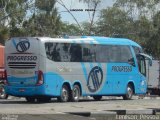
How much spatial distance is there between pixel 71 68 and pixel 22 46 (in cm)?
292

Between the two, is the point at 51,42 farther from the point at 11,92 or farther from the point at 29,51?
the point at 11,92

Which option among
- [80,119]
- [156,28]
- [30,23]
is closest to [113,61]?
[80,119]

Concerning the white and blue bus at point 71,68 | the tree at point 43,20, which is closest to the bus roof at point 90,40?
the white and blue bus at point 71,68

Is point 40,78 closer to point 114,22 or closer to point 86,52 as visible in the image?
point 86,52

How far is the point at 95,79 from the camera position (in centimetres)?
3091

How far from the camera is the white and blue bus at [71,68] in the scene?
90.7 ft

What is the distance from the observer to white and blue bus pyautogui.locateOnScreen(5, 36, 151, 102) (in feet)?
90.7

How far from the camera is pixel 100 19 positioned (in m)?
77.9

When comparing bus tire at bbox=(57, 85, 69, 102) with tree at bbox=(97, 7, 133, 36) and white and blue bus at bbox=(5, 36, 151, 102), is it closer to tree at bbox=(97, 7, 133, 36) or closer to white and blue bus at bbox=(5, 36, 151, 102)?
white and blue bus at bbox=(5, 36, 151, 102)

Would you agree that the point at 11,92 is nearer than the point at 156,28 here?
Yes

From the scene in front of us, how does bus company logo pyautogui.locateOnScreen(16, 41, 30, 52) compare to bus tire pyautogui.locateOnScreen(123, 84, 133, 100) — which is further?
bus tire pyautogui.locateOnScreen(123, 84, 133, 100)

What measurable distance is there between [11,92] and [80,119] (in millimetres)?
10495

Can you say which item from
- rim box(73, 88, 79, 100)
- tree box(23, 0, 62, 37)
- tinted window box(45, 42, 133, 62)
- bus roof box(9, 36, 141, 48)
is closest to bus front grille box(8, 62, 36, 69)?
tinted window box(45, 42, 133, 62)

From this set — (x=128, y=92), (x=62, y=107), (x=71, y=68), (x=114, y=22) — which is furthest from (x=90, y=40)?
(x=114, y=22)
